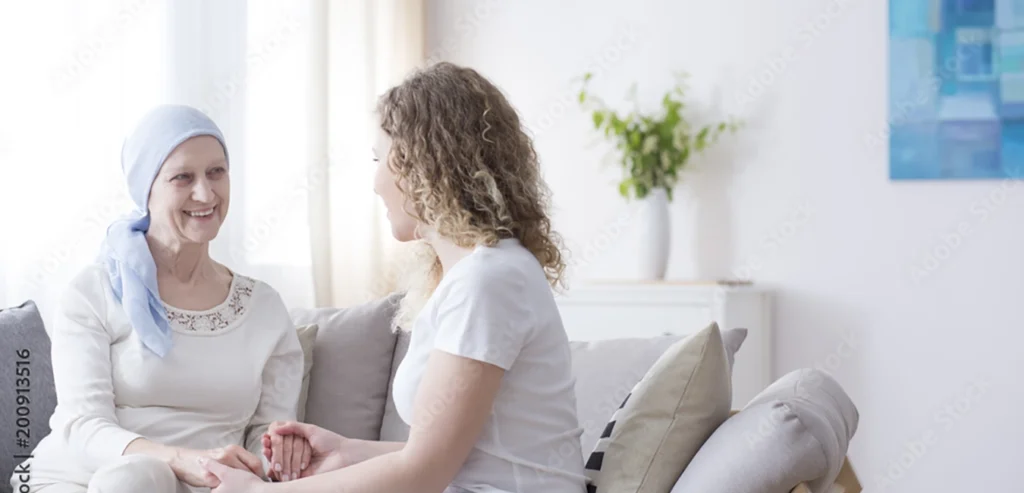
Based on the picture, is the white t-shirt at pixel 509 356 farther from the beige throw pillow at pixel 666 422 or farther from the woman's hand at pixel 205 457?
the woman's hand at pixel 205 457

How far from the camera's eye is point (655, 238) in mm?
3748

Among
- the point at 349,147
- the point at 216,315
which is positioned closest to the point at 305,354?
the point at 216,315

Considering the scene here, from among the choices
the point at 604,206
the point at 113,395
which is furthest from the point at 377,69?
the point at 113,395

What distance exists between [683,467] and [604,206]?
235 cm

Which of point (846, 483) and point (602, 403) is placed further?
point (602, 403)

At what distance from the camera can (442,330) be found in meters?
1.51

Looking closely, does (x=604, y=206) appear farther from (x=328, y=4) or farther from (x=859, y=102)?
(x=328, y=4)

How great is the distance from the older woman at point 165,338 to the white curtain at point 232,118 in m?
0.71

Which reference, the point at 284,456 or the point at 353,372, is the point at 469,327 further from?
the point at 353,372

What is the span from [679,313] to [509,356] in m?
2.15

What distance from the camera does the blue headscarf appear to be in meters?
2.07

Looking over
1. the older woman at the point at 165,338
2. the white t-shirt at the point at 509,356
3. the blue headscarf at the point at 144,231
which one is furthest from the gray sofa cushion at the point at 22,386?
the white t-shirt at the point at 509,356

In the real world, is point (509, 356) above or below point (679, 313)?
Result: above

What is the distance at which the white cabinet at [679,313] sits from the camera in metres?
3.54
